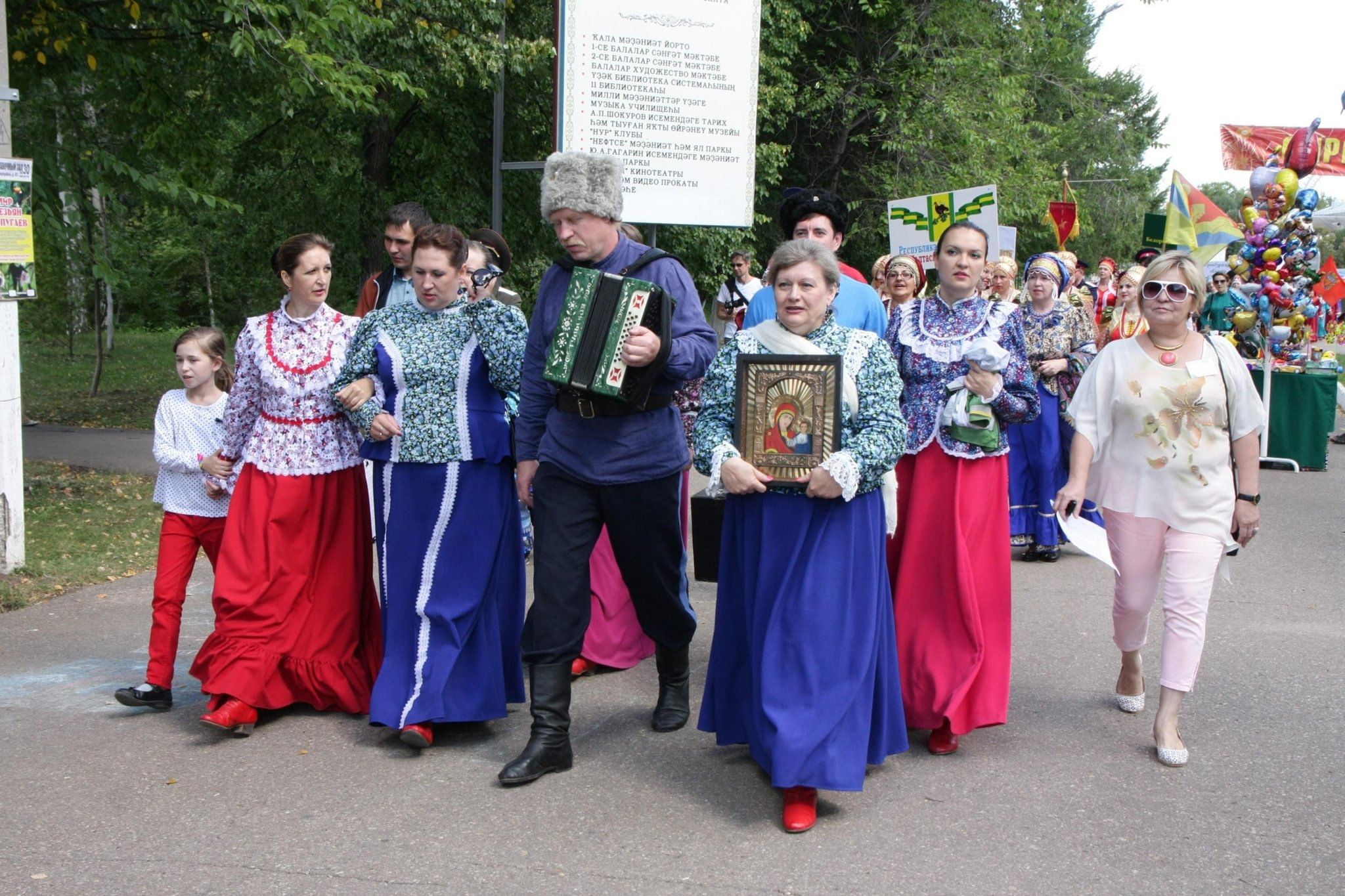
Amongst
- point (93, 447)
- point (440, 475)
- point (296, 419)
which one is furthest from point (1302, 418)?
point (93, 447)

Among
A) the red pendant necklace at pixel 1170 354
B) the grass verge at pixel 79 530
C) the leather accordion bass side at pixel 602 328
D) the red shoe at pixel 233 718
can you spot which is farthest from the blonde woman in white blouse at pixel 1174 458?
the grass verge at pixel 79 530

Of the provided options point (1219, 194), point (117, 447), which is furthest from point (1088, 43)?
point (1219, 194)

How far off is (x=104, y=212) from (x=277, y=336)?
338 inches

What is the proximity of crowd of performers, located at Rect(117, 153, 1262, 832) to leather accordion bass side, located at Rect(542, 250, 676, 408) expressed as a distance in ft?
0.20

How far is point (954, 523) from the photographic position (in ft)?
16.6

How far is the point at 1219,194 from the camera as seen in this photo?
139750mm

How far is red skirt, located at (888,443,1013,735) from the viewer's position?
502 cm

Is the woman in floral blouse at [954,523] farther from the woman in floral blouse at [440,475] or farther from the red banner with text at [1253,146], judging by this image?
the red banner with text at [1253,146]

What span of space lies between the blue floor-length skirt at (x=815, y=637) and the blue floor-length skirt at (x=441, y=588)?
1.07 m

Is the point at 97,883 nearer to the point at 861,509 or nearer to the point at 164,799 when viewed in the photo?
the point at 164,799

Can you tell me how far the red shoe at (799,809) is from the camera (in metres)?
4.25

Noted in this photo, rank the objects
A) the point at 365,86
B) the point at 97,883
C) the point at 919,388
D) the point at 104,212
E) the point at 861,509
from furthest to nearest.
Answer: the point at 104,212
the point at 365,86
the point at 919,388
the point at 861,509
the point at 97,883

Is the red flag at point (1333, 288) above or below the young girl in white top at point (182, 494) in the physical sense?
above

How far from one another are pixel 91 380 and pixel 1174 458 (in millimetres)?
21121
